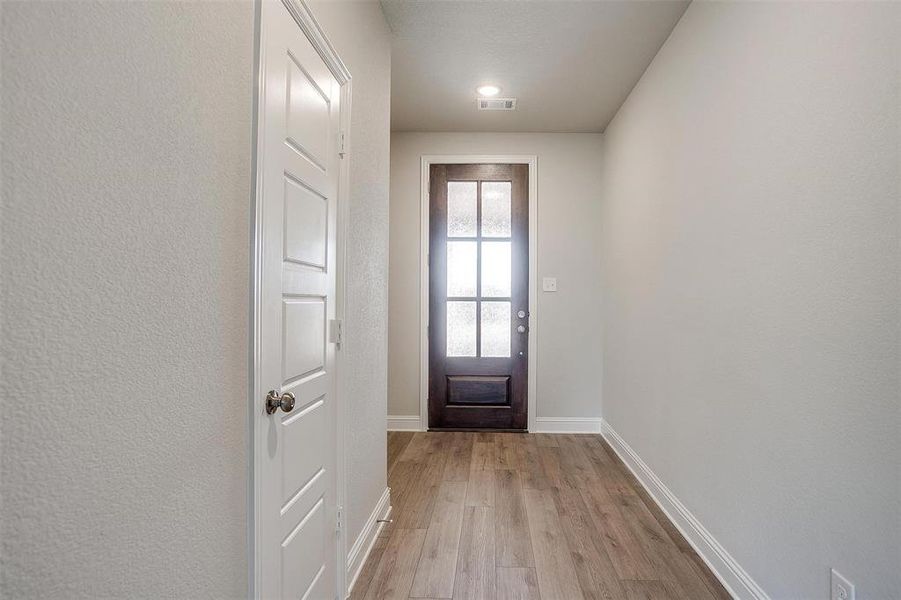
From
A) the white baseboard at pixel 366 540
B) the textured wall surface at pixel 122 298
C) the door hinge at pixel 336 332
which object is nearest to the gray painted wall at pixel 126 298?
the textured wall surface at pixel 122 298

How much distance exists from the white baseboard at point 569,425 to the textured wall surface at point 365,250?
202 cm

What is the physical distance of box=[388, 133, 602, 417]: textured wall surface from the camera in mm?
4203

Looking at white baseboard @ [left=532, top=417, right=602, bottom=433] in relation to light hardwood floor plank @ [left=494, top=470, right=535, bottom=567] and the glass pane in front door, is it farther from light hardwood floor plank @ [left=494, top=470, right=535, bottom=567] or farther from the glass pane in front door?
light hardwood floor plank @ [left=494, top=470, right=535, bottom=567]

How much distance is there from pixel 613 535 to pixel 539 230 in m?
2.54

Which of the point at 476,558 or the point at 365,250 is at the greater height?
the point at 365,250

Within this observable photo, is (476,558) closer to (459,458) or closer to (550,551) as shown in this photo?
(550,551)

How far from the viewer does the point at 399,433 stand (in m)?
4.17

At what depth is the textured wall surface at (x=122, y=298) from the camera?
589mm

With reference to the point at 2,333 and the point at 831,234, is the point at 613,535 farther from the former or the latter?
the point at 2,333

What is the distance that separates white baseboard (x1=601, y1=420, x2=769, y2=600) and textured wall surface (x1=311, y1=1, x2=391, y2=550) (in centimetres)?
149

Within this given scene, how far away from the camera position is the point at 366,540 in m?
2.16

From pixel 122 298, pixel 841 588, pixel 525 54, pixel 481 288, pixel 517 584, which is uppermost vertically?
pixel 525 54

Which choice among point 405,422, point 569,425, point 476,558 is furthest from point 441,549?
point 569,425

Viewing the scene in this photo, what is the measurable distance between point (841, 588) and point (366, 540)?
5.51 feet
